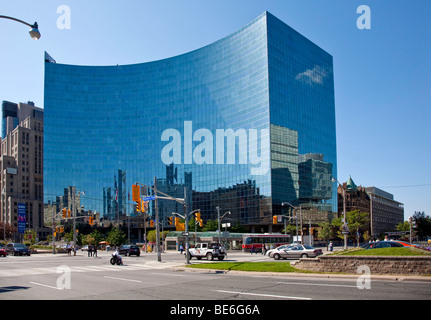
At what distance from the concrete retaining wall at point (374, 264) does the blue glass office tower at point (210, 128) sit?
258 feet

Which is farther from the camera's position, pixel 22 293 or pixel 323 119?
pixel 323 119

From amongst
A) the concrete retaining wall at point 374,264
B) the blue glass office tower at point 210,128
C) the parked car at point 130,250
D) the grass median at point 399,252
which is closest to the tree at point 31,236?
the parked car at point 130,250

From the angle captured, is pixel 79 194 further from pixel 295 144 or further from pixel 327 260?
pixel 327 260

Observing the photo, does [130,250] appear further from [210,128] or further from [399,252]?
[210,128]

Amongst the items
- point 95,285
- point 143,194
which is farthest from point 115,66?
point 95,285

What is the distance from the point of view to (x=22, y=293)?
50.4 feet

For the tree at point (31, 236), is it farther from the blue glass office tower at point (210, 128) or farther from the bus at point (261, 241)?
the blue glass office tower at point (210, 128)

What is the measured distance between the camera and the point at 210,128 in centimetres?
12200

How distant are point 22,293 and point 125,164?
13168cm

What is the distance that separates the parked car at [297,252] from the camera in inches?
1512

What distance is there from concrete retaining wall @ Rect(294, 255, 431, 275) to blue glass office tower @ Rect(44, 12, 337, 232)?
78549 mm

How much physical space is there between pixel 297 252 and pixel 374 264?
1964 centimetres

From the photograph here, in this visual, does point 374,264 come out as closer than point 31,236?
Yes

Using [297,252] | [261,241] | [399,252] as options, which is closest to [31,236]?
[261,241]
